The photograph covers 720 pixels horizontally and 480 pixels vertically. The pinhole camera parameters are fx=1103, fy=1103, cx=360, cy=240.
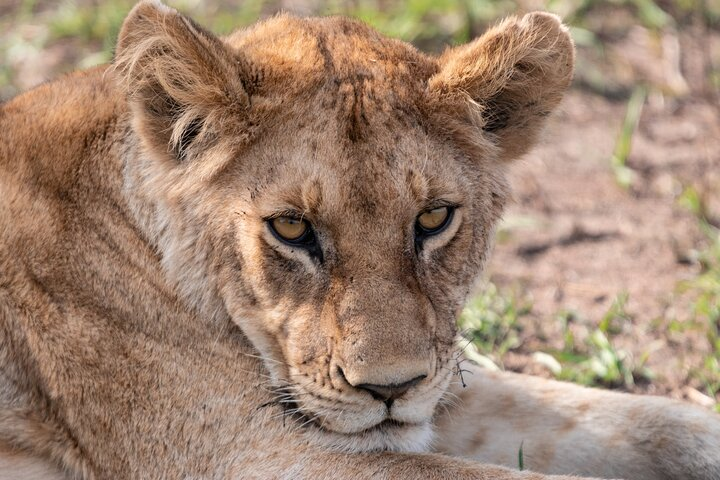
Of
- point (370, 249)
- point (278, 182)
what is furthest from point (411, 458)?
point (278, 182)

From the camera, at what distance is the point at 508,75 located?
3969 mm

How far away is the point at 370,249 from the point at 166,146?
0.82 meters

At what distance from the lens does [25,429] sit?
155 inches

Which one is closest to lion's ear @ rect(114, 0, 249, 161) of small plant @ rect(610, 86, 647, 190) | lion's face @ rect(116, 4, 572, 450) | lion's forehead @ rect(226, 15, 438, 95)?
lion's face @ rect(116, 4, 572, 450)

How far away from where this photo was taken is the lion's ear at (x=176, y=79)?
11.6ft

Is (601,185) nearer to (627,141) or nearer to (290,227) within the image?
(627,141)

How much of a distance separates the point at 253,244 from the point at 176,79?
1.99ft

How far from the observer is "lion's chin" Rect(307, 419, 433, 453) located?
3670 millimetres

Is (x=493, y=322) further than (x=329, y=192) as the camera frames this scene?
Yes

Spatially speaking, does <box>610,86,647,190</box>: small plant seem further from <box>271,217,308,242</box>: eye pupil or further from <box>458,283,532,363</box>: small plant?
<box>271,217,308,242</box>: eye pupil

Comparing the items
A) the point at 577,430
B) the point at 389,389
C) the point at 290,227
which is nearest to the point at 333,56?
the point at 290,227

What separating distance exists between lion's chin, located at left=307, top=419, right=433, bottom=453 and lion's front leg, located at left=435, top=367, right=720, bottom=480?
59 cm

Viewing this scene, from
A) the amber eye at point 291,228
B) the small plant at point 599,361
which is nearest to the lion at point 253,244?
the amber eye at point 291,228

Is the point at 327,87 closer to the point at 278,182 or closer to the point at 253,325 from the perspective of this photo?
the point at 278,182
